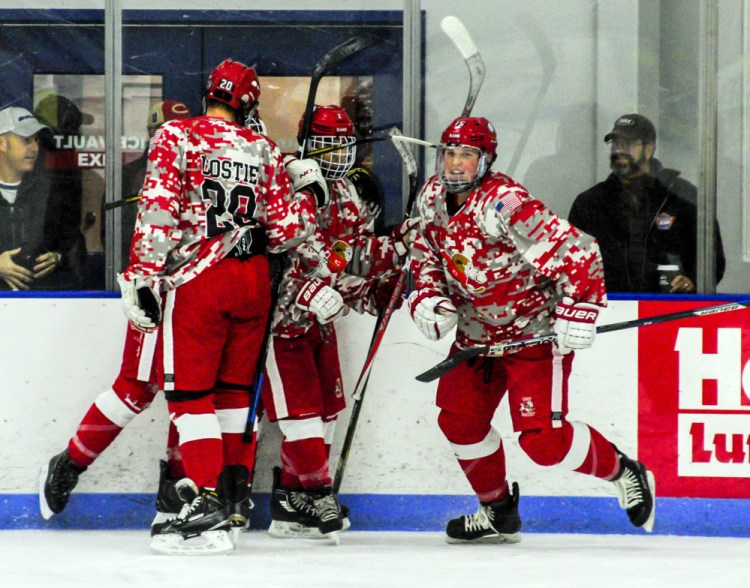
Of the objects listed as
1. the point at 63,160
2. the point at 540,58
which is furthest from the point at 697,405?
the point at 63,160

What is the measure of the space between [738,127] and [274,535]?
74.4 inches

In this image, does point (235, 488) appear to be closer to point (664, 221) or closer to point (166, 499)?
point (166, 499)

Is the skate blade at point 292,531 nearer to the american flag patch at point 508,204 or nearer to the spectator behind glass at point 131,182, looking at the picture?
the spectator behind glass at point 131,182

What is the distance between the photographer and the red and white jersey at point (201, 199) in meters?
3.22

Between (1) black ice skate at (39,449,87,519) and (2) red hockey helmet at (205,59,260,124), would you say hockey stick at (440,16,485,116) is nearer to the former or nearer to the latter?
(2) red hockey helmet at (205,59,260,124)

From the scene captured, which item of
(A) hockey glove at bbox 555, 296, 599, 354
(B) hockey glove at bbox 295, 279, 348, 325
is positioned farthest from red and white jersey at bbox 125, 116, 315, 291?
(A) hockey glove at bbox 555, 296, 599, 354

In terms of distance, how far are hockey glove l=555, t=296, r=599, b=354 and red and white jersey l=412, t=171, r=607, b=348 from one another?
0.03 metres

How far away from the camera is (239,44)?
398 centimetres

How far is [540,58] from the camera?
4.00 meters

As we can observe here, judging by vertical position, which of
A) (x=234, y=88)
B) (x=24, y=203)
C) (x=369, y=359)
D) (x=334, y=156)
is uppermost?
(x=234, y=88)

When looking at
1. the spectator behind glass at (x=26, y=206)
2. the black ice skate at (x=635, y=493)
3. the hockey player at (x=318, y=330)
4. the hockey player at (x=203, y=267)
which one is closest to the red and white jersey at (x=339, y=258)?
the hockey player at (x=318, y=330)

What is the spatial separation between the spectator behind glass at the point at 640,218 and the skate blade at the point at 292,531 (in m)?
1.17

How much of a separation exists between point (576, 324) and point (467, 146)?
22.1 inches

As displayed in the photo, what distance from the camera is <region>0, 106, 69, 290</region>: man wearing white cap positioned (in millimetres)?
3928
